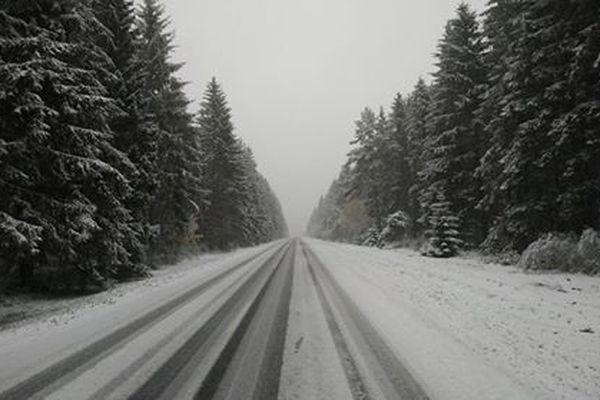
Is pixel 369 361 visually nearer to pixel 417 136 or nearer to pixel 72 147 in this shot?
pixel 72 147

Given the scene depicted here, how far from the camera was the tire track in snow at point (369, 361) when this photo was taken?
5.13 m

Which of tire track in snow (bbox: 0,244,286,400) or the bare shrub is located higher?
the bare shrub

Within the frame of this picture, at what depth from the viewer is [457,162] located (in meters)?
26.3

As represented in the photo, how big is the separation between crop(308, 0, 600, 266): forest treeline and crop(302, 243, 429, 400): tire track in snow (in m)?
10.3

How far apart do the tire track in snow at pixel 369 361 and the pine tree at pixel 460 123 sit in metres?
17.8

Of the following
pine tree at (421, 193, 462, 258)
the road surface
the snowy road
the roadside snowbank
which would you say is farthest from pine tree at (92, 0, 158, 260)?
pine tree at (421, 193, 462, 258)

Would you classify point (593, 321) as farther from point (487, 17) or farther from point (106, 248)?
point (487, 17)

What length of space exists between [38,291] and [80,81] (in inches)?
246

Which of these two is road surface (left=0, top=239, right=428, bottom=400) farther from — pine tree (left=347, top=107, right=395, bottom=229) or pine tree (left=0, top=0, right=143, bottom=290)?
pine tree (left=347, top=107, right=395, bottom=229)

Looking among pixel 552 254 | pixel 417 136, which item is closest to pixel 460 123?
pixel 417 136

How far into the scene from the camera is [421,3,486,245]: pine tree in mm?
25797

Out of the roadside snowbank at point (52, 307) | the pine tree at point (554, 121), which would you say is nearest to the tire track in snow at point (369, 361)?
the roadside snowbank at point (52, 307)

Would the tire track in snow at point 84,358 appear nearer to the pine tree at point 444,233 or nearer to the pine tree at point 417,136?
the pine tree at point 444,233

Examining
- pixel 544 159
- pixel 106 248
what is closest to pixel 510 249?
pixel 544 159
